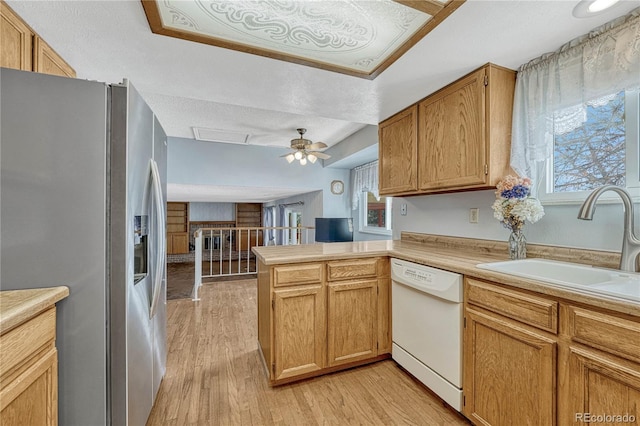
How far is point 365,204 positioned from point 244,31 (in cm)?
399

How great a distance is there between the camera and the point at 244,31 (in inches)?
57.2

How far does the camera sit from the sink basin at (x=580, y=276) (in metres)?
0.98

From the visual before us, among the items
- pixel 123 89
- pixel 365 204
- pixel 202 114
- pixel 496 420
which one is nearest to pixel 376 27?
pixel 123 89

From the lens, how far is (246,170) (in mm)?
4832

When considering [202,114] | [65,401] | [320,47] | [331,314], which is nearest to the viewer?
[65,401]

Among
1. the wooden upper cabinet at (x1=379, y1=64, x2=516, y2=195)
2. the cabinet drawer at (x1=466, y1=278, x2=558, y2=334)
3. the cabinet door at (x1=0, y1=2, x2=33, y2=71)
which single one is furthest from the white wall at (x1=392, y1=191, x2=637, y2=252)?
the cabinet door at (x1=0, y1=2, x2=33, y2=71)

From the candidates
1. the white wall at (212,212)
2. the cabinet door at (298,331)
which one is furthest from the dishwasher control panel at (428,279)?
the white wall at (212,212)

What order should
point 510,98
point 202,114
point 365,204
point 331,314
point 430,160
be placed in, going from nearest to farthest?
point 510,98 < point 331,314 < point 430,160 < point 202,114 < point 365,204

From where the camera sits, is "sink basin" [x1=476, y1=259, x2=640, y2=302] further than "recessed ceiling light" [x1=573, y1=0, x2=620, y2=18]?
No

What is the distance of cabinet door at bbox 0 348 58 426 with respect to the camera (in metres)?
0.77

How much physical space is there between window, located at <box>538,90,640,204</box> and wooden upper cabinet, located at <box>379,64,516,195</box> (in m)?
0.27

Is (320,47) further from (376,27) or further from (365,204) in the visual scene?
(365,204)

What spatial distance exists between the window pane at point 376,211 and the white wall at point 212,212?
5.70 meters

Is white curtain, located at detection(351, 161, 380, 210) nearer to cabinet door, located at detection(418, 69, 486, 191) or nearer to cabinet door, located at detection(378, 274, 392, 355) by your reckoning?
cabinet door, located at detection(418, 69, 486, 191)
